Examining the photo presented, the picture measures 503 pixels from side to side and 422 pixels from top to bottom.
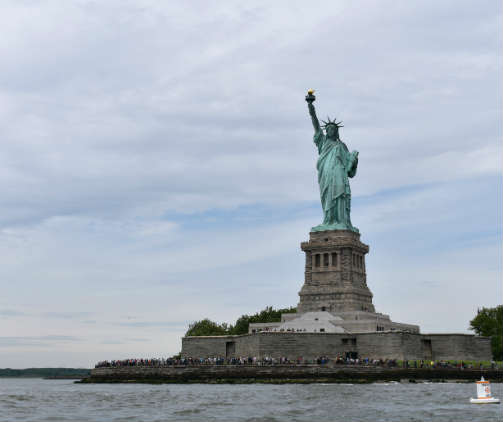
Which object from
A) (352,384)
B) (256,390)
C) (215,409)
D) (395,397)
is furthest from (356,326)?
(215,409)

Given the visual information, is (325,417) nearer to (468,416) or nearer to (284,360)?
(468,416)

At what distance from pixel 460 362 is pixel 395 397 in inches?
866

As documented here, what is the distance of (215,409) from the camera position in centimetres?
3506

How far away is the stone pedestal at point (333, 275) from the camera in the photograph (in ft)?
227

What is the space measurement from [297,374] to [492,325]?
32.0m

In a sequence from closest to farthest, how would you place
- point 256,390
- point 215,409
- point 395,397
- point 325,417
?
point 325,417 → point 215,409 → point 395,397 → point 256,390

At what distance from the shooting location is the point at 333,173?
239 feet

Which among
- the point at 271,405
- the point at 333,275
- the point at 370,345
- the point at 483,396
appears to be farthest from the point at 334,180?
the point at 271,405

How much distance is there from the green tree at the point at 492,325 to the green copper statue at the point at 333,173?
18.6 m

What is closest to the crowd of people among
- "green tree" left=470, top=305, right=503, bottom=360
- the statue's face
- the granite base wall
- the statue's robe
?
the granite base wall

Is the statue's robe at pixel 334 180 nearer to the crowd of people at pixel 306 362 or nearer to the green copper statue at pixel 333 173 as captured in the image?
the green copper statue at pixel 333 173

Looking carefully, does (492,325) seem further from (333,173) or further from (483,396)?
(483,396)

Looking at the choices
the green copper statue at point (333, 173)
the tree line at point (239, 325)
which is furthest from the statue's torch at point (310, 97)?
the tree line at point (239, 325)

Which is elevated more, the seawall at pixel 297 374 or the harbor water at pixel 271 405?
the seawall at pixel 297 374
